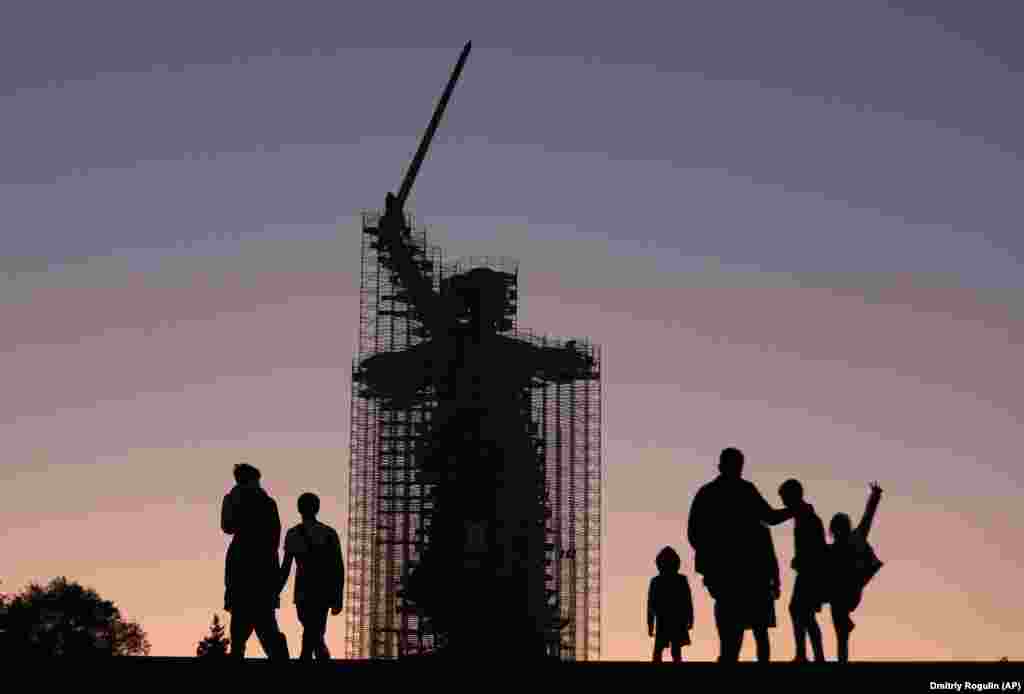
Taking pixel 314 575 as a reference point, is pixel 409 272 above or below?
above

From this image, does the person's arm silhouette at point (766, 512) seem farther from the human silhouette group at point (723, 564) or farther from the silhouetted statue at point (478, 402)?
the silhouetted statue at point (478, 402)

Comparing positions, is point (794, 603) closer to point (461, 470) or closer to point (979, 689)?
point (979, 689)

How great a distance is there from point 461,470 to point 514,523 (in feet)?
10.1

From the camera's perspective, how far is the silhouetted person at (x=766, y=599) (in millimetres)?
19312

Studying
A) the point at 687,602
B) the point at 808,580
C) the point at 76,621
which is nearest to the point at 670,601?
the point at 687,602

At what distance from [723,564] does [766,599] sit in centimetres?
50

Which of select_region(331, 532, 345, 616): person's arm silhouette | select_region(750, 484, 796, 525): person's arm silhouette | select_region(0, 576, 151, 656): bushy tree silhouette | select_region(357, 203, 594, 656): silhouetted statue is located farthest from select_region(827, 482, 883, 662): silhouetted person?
select_region(0, 576, 151, 656): bushy tree silhouette

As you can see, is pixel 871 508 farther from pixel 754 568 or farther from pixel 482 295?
pixel 482 295

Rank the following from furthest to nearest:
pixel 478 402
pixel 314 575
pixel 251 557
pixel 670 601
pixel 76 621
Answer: pixel 76 621, pixel 478 402, pixel 670 601, pixel 314 575, pixel 251 557

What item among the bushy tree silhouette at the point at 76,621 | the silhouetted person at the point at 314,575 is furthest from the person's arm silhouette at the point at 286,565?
the bushy tree silhouette at the point at 76,621

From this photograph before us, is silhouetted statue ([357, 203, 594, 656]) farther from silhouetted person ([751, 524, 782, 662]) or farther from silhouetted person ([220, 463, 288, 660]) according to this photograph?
silhouetted person ([751, 524, 782, 662])

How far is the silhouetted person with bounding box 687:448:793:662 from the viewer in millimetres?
19172

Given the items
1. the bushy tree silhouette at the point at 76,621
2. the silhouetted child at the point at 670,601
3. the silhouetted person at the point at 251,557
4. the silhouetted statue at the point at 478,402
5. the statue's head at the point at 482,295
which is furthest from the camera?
the bushy tree silhouette at the point at 76,621

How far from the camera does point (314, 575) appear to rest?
2128 centimetres
